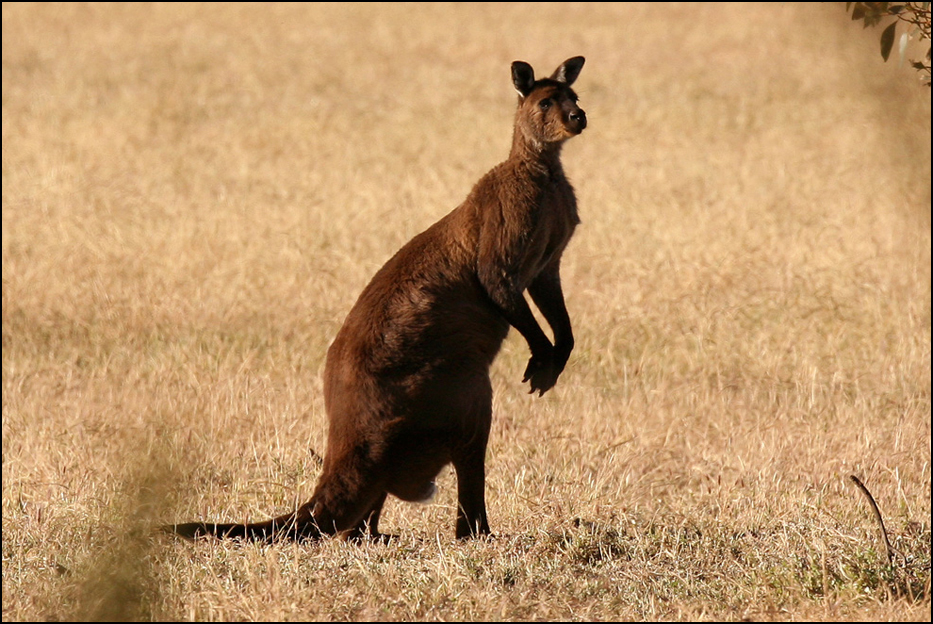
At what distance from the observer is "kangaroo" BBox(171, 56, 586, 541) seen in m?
4.50

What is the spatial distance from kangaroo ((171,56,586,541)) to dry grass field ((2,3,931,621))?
0.70ft

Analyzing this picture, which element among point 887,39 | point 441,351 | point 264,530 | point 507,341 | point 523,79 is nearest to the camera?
point 887,39

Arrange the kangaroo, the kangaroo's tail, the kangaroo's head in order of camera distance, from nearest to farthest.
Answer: the kangaroo's tail, the kangaroo, the kangaroo's head

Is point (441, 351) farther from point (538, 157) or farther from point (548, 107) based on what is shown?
point (548, 107)

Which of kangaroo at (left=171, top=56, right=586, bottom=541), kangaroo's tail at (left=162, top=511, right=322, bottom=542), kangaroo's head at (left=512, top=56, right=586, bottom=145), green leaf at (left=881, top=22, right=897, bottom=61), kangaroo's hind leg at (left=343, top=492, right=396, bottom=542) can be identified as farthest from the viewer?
kangaroo's head at (left=512, top=56, right=586, bottom=145)

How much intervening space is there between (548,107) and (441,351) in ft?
4.10

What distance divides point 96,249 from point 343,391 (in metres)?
6.74

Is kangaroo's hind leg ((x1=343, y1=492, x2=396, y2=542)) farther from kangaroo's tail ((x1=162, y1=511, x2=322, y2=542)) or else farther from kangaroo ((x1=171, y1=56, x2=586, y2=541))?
kangaroo's tail ((x1=162, y1=511, x2=322, y2=542))

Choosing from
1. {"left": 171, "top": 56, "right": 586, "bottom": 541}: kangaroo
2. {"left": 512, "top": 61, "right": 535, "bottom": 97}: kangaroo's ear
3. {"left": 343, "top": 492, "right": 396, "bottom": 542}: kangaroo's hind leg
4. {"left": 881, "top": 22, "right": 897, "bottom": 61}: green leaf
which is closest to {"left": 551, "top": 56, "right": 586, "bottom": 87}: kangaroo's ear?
{"left": 512, "top": 61, "right": 535, "bottom": 97}: kangaroo's ear

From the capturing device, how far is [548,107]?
16.9 feet

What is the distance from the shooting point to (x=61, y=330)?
29.1 ft

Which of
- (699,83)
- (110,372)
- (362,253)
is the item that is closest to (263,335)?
(110,372)

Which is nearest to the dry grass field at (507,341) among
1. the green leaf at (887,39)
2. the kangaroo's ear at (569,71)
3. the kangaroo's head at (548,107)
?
the green leaf at (887,39)

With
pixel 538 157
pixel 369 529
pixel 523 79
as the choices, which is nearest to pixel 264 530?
pixel 369 529
